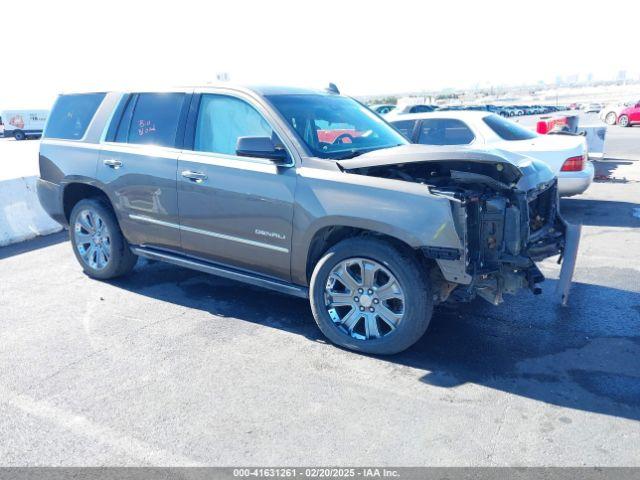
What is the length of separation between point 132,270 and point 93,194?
0.93 meters

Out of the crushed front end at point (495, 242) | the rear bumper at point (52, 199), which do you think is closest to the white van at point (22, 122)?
the rear bumper at point (52, 199)

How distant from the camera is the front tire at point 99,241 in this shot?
18.3ft

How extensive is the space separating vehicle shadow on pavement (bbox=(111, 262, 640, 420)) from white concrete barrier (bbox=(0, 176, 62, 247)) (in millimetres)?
3082

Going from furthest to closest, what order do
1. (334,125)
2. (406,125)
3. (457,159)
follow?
(406,125) < (334,125) < (457,159)

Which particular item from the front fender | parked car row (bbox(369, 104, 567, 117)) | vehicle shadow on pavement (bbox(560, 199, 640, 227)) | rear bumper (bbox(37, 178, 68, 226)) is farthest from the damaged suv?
parked car row (bbox(369, 104, 567, 117))

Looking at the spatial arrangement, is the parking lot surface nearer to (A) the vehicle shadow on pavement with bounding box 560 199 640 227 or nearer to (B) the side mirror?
(B) the side mirror

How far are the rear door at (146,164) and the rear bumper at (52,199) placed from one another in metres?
0.78

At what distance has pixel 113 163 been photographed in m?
5.28

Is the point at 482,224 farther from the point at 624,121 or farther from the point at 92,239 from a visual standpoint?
the point at 624,121

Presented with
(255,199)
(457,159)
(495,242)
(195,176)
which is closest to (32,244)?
(195,176)

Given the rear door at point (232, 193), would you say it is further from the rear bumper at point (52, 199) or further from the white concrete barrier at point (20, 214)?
the white concrete barrier at point (20, 214)

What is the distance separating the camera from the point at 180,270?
621cm

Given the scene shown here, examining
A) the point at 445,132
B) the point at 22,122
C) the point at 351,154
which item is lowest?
the point at 22,122

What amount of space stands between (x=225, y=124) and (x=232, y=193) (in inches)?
25.7
